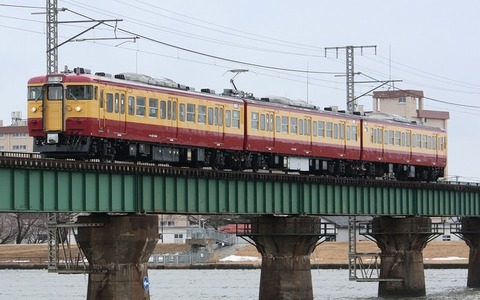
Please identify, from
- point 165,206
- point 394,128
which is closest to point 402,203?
point 394,128

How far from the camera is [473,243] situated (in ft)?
327

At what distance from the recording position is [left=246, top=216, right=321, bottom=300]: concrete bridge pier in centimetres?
7362

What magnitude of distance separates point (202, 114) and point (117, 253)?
1144cm

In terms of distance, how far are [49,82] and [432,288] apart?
146 feet

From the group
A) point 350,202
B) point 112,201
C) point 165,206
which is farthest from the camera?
point 350,202

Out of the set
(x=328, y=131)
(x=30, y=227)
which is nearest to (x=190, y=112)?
(x=328, y=131)

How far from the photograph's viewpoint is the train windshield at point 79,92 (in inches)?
2341

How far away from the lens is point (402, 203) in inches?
3349

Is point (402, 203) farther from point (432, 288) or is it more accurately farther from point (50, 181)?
point (50, 181)

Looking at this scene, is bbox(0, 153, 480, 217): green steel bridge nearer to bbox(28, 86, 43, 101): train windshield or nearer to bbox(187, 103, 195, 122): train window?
bbox(28, 86, 43, 101): train windshield

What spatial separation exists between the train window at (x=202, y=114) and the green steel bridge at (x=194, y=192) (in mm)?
3085

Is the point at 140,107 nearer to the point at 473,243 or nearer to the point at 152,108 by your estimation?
the point at 152,108

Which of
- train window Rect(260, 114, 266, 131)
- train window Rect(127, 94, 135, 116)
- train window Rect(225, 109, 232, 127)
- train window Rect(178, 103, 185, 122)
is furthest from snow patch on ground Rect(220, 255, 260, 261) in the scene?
train window Rect(127, 94, 135, 116)

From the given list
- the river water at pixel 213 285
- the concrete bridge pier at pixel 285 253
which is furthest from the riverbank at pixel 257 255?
the concrete bridge pier at pixel 285 253
